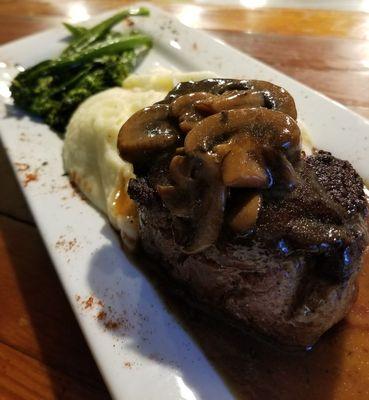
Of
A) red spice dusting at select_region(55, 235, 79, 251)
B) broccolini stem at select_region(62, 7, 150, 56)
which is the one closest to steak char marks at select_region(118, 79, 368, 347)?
red spice dusting at select_region(55, 235, 79, 251)

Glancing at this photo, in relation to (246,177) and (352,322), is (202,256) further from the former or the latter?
(352,322)

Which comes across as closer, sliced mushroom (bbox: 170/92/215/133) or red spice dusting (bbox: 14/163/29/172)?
sliced mushroom (bbox: 170/92/215/133)

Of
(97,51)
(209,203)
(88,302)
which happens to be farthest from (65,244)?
(97,51)

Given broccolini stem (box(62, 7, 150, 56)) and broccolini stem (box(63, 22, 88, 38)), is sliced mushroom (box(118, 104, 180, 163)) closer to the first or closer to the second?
broccolini stem (box(62, 7, 150, 56))

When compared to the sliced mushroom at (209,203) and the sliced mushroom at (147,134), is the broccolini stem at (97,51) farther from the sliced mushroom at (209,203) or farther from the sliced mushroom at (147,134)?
the sliced mushroom at (209,203)

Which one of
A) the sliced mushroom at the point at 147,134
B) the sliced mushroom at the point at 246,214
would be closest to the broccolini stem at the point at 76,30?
the sliced mushroom at the point at 147,134

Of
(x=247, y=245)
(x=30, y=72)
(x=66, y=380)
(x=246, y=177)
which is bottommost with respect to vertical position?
(x=66, y=380)

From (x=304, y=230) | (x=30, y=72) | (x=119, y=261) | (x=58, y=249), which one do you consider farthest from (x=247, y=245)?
(x=30, y=72)
